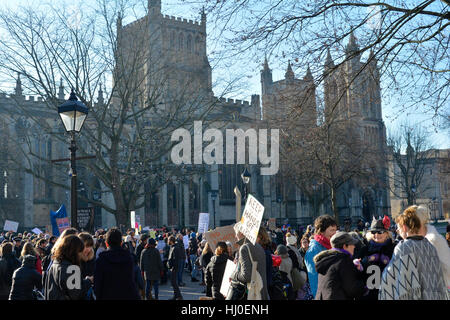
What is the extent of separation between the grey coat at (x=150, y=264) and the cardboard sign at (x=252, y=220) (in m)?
6.84

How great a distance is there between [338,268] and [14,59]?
58.3 ft

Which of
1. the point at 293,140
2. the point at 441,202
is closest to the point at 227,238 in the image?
the point at 293,140

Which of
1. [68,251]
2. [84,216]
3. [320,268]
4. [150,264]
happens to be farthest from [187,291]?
[320,268]

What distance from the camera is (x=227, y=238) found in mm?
9617

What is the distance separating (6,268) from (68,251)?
2.98 m

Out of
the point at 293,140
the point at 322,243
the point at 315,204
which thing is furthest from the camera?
the point at 315,204

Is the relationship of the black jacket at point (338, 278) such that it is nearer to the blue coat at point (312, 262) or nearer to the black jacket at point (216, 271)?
the blue coat at point (312, 262)

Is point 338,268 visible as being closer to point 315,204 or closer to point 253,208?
point 253,208

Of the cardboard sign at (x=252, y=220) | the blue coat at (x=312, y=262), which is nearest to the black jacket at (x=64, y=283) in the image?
the cardboard sign at (x=252, y=220)

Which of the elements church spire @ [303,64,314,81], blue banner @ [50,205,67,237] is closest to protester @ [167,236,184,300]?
blue banner @ [50,205,67,237]

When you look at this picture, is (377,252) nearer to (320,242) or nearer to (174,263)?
(320,242)

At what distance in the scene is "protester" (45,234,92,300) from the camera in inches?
200

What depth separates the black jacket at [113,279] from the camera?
5.35m

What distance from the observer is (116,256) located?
5.45m
